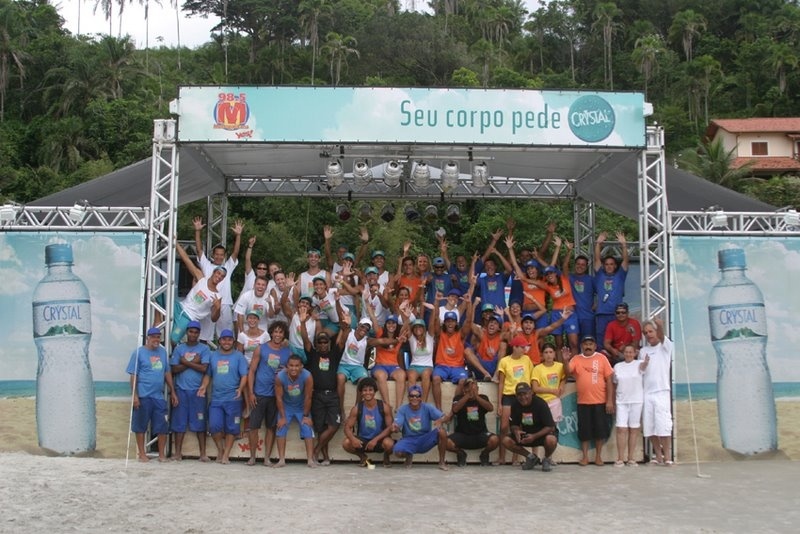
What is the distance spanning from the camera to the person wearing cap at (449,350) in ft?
28.5

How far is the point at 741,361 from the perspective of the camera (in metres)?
8.97

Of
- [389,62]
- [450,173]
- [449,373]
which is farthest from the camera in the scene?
[389,62]

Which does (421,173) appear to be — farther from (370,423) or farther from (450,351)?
(370,423)

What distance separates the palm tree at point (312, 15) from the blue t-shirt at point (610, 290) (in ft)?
131

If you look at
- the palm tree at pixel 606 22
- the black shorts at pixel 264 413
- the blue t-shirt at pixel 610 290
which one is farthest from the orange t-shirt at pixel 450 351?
the palm tree at pixel 606 22

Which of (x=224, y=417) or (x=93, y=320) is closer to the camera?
(x=224, y=417)

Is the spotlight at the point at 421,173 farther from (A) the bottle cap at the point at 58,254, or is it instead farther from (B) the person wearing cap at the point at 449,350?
(A) the bottle cap at the point at 58,254

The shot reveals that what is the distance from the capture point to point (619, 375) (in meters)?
8.63

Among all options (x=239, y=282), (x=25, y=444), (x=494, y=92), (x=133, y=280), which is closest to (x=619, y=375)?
(x=494, y=92)

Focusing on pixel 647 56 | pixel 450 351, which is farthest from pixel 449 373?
pixel 647 56

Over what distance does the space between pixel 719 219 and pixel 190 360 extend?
5.91 m

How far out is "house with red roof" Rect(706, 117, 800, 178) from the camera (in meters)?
37.9

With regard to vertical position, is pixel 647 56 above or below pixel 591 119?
above

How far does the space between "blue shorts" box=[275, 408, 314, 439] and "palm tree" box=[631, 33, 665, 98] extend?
146 ft
